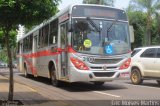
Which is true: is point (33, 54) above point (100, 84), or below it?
above

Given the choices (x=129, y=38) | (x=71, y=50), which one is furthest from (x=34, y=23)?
(x=129, y=38)

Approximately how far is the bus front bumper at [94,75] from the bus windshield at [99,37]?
30.0 inches

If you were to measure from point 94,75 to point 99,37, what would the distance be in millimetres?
1534

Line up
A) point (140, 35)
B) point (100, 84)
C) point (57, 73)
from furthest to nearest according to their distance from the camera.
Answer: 1. point (140, 35)
2. point (100, 84)
3. point (57, 73)

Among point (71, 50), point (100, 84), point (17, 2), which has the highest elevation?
point (17, 2)

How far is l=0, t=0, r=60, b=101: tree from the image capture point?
10945 mm

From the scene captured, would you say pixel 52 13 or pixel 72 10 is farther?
pixel 72 10

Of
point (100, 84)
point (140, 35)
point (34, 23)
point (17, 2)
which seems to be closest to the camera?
point (17, 2)

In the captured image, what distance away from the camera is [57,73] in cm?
1811

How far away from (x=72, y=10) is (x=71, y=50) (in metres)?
1.68

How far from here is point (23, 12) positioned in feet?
36.6

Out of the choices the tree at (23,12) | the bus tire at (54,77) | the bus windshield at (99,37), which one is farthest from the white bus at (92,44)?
the tree at (23,12)

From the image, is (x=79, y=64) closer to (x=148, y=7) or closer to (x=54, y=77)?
(x=54, y=77)

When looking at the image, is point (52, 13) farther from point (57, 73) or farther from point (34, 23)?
point (57, 73)
